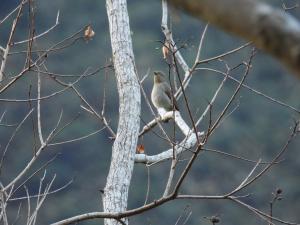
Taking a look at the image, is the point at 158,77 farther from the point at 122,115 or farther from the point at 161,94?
the point at 122,115

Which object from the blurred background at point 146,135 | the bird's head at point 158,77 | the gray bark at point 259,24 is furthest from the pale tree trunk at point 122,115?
the blurred background at point 146,135

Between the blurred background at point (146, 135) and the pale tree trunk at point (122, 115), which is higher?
the blurred background at point (146, 135)

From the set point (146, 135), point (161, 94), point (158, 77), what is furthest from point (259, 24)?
point (146, 135)

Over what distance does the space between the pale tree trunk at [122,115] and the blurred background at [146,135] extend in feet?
56.1

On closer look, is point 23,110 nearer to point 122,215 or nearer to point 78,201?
point 78,201

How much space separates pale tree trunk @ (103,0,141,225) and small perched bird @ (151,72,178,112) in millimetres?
2923

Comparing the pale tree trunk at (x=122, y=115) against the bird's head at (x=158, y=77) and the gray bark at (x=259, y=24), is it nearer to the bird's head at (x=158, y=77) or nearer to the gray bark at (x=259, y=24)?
the gray bark at (x=259, y=24)

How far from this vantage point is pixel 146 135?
21.7 meters

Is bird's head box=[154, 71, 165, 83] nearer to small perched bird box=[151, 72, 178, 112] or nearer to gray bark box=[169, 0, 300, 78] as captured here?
small perched bird box=[151, 72, 178, 112]

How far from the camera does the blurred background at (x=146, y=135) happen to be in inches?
965

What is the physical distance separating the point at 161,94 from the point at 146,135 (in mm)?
13464

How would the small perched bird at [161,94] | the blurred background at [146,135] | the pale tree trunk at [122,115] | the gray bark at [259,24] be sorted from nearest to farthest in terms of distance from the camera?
1. the gray bark at [259,24]
2. the pale tree trunk at [122,115]
3. the small perched bird at [161,94]
4. the blurred background at [146,135]

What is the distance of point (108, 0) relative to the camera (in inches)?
186

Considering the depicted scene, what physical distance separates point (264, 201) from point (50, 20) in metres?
9.88
